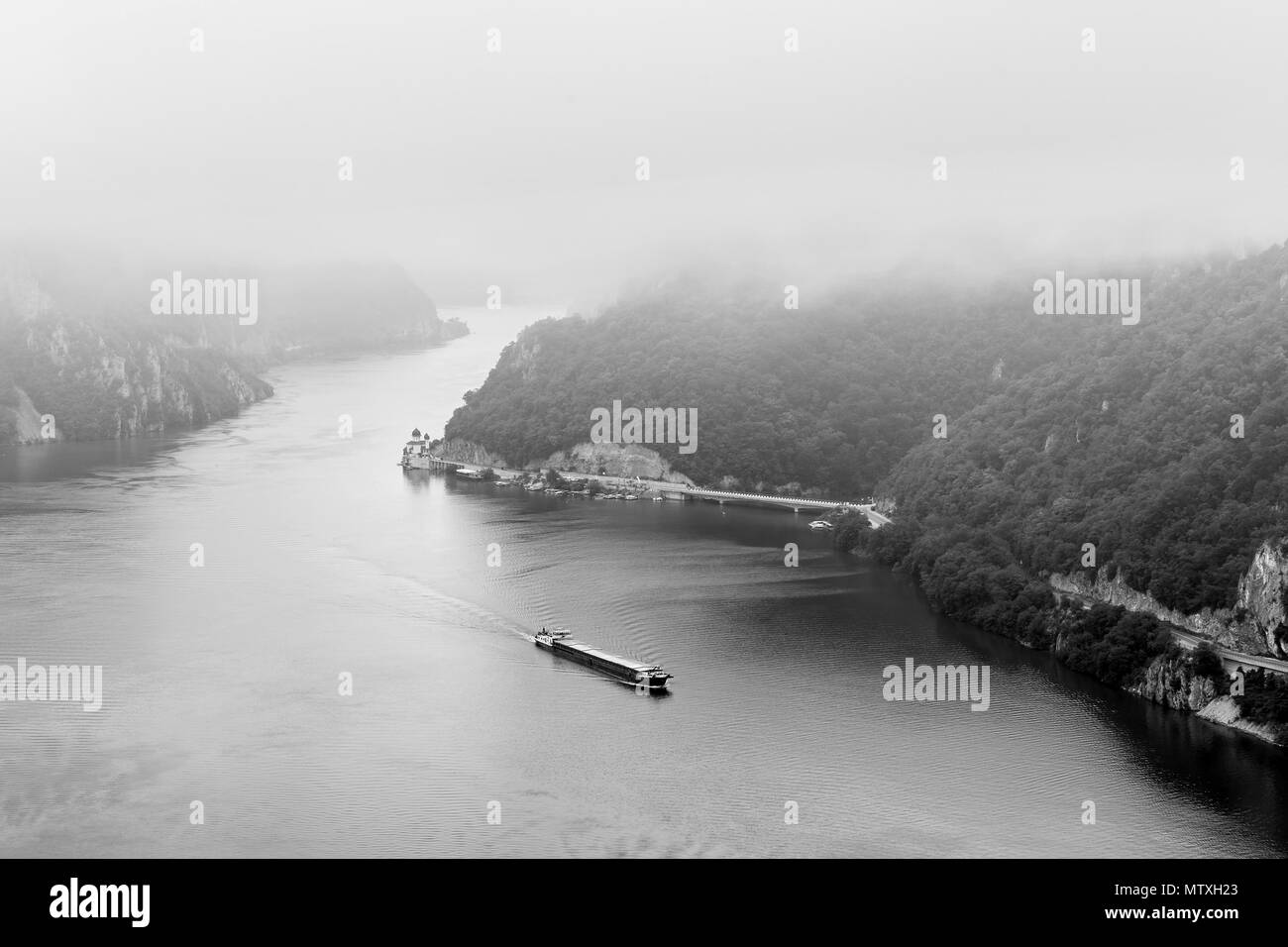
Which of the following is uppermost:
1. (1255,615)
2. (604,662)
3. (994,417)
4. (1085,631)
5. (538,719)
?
(994,417)

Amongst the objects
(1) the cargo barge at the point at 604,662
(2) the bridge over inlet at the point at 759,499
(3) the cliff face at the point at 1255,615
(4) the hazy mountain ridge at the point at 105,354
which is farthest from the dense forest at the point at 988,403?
(4) the hazy mountain ridge at the point at 105,354

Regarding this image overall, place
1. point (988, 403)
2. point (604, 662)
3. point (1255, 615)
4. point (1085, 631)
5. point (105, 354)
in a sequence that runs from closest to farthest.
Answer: point (1255, 615)
point (1085, 631)
point (604, 662)
point (988, 403)
point (105, 354)

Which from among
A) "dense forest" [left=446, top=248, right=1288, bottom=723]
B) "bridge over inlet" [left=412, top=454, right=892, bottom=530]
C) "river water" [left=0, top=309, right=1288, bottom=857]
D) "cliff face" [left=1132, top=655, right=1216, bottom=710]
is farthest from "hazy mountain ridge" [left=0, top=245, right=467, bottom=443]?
"cliff face" [left=1132, top=655, right=1216, bottom=710]

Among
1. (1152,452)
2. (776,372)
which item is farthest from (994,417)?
(776,372)

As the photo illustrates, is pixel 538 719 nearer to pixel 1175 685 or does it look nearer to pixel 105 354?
pixel 1175 685

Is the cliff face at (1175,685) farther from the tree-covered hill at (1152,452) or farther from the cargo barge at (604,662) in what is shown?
the cargo barge at (604,662)

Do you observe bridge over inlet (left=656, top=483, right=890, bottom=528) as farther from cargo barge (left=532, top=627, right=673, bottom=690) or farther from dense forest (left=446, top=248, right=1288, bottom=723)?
cargo barge (left=532, top=627, right=673, bottom=690)
